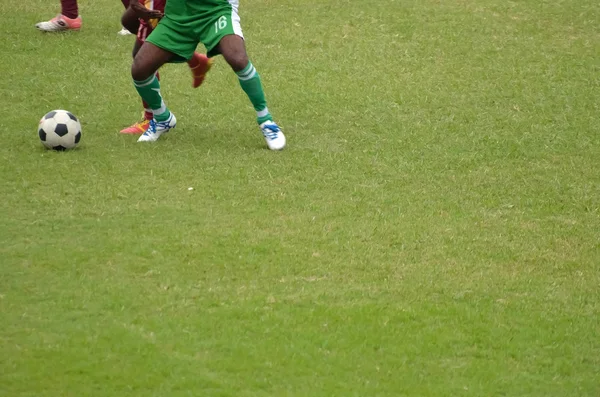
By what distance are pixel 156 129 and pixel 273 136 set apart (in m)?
0.95

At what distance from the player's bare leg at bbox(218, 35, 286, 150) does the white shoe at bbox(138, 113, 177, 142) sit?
716mm

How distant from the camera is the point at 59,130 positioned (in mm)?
7637

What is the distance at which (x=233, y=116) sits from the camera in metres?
Result: 8.80

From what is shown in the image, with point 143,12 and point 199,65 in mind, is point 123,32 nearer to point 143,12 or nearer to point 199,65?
point 199,65

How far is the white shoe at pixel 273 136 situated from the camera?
7.91 m

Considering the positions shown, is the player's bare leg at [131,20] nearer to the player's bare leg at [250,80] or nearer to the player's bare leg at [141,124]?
the player's bare leg at [141,124]

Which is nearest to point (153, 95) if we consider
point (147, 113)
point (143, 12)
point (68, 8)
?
point (147, 113)

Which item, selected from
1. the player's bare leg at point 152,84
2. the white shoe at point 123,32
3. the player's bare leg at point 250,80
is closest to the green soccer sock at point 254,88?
the player's bare leg at point 250,80

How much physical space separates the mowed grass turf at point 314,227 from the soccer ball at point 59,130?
0.39 feet

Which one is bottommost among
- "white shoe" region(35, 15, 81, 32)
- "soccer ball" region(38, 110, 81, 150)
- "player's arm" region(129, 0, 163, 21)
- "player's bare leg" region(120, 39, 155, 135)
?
"white shoe" region(35, 15, 81, 32)

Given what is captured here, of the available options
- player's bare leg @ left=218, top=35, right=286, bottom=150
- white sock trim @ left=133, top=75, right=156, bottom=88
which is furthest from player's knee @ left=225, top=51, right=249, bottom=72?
white sock trim @ left=133, top=75, right=156, bottom=88

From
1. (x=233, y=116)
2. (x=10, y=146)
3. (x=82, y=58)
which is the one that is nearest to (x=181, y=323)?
(x=10, y=146)

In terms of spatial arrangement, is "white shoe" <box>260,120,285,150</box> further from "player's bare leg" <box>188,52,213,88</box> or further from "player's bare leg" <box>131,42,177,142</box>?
"player's bare leg" <box>188,52,213,88</box>

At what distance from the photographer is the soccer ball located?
764 centimetres
